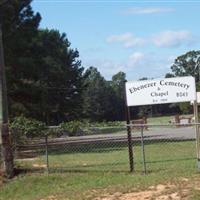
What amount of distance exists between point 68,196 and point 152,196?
6.85ft

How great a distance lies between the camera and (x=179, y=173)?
14.6m

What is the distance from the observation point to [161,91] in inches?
629

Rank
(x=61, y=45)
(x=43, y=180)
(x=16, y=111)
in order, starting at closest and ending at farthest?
(x=43, y=180) < (x=16, y=111) < (x=61, y=45)

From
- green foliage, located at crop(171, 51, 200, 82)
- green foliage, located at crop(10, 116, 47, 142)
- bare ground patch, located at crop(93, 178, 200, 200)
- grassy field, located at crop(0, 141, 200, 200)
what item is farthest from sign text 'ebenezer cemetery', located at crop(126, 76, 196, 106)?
green foliage, located at crop(171, 51, 200, 82)

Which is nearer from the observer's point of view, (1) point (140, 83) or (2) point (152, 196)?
(2) point (152, 196)

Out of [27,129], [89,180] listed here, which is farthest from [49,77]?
[89,180]

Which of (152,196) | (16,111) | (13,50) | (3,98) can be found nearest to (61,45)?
(16,111)

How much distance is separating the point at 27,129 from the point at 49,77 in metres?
61.4

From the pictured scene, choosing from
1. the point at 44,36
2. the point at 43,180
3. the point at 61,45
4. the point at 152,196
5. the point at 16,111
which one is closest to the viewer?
the point at 152,196

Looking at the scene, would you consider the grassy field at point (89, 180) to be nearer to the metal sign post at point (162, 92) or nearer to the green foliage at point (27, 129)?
the metal sign post at point (162, 92)

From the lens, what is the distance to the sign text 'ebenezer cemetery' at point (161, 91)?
15.8 m

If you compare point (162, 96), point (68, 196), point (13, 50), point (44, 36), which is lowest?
point (68, 196)

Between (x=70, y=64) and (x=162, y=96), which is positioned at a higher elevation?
(x=70, y=64)

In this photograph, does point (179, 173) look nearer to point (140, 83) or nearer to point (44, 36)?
point (140, 83)
